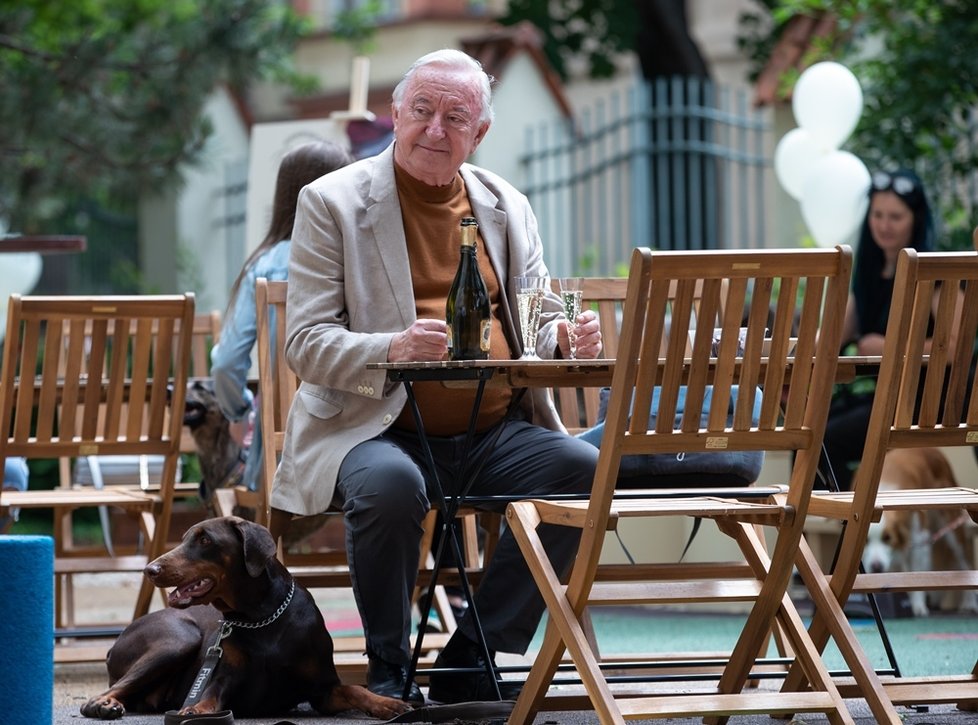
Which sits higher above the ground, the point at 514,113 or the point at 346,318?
the point at 514,113

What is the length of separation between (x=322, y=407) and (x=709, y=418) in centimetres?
123

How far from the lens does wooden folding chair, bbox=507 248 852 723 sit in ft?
11.5

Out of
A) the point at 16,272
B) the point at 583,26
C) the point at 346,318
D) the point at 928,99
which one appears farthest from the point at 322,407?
the point at 583,26

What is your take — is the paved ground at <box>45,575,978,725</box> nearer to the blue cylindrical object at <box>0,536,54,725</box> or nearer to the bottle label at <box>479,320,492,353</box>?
the blue cylindrical object at <box>0,536,54,725</box>

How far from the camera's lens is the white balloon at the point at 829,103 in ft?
27.8

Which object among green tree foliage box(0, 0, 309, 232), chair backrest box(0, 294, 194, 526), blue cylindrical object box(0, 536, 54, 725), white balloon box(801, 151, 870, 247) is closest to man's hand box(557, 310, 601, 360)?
chair backrest box(0, 294, 194, 526)

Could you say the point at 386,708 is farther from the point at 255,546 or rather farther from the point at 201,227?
the point at 201,227

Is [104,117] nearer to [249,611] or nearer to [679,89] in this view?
[679,89]

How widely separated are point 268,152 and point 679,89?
4.44 metres

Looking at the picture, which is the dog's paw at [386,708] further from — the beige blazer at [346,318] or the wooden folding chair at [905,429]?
the wooden folding chair at [905,429]

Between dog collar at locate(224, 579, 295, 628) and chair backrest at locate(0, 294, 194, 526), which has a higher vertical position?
chair backrest at locate(0, 294, 194, 526)

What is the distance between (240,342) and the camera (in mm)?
5668

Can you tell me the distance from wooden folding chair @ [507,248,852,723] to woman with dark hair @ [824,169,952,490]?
3.21 metres

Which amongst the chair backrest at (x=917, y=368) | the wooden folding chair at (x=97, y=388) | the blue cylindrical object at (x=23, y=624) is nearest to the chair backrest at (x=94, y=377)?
the wooden folding chair at (x=97, y=388)
